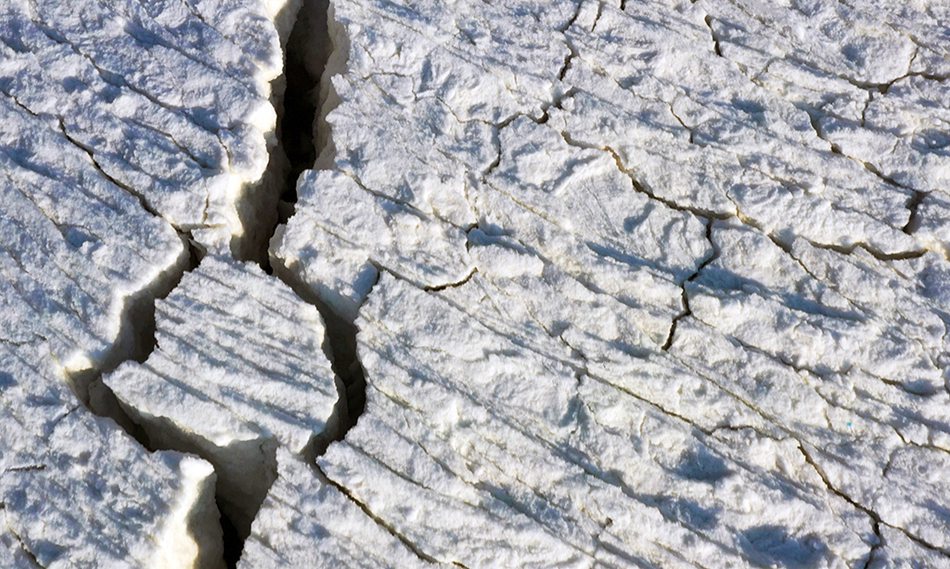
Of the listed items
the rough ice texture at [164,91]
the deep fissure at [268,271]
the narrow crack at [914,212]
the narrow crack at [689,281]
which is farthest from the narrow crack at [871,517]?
the rough ice texture at [164,91]

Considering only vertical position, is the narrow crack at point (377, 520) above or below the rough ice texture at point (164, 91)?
below

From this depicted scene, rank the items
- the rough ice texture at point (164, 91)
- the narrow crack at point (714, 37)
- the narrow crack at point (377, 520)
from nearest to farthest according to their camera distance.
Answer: the narrow crack at point (377, 520), the rough ice texture at point (164, 91), the narrow crack at point (714, 37)

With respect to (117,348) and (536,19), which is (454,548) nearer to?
(117,348)

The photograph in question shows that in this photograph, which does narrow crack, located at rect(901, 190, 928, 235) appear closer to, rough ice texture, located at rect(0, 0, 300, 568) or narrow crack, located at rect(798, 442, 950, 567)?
narrow crack, located at rect(798, 442, 950, 567)

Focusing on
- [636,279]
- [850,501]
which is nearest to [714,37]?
[636,279]

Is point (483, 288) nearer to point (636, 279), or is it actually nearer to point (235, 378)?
point (636, 279)

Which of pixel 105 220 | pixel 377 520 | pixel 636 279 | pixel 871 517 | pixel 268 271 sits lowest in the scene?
pixel 377 520

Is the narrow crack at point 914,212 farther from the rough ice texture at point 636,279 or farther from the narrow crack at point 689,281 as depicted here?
the narrow crack at point 689,281

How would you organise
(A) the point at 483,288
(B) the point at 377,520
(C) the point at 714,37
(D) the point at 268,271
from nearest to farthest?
(B) the point at 377,520 → (A) the point at 483,288 → (D) the point at 268,271 → (C) the point at 714,37
